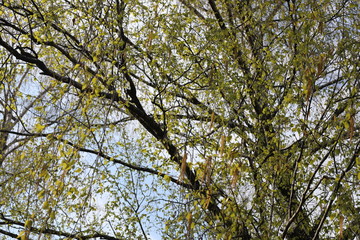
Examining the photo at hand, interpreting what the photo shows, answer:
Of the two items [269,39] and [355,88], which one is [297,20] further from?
[355,88]

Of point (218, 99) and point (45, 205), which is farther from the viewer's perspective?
point (218, 99)

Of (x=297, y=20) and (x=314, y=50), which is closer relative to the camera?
(x=314, y=50)

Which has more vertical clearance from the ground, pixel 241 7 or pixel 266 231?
→ pixel 241 7

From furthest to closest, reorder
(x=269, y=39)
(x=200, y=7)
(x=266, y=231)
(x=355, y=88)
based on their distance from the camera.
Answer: (x=200, y=7), (x=269, y=39), (x=266, y=231), (x=355, y=88)

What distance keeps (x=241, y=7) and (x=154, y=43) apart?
2.10m

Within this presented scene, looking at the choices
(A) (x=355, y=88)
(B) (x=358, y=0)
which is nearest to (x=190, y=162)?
(A) (x=355, y=88)

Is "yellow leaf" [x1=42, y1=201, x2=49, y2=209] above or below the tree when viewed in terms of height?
below

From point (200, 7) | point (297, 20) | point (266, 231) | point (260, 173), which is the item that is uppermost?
point (200, 7)

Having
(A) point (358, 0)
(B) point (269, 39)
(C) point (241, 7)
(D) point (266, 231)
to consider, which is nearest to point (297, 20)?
(B) point (269, 39)

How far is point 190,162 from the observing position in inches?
166

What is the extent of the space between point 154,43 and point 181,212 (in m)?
2.49

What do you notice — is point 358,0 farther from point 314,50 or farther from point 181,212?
point 181,212

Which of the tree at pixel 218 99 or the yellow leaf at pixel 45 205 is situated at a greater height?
the tree at pixel 218 99

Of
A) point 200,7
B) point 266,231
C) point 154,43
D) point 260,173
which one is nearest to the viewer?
point 266,231
